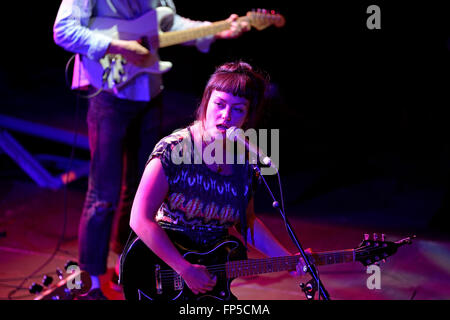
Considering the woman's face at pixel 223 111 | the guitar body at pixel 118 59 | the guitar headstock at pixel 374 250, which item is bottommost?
the guitar headstock at pixel 374 250

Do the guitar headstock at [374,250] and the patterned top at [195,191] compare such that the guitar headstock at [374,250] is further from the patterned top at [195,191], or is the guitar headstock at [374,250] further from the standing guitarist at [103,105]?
the standing guitarist at [103,105]

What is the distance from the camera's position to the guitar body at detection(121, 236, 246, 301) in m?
2.47

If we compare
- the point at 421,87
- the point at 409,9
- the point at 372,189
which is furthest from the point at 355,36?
the point at 372,189

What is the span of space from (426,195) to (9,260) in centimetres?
428

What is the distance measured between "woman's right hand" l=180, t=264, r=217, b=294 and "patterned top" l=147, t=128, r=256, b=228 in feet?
0.75

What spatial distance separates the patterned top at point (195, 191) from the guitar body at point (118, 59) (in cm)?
110

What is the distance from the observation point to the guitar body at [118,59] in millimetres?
3512

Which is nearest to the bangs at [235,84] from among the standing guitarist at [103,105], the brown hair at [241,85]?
the brown hair at [241,85]

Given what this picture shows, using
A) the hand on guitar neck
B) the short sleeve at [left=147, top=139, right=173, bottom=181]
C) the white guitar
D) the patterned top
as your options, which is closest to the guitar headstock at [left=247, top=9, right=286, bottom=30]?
the white guitar

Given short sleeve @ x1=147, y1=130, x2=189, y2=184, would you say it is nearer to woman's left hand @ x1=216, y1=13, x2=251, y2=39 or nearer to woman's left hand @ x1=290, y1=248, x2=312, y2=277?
woman's left hand @ x1=290, y1=248, x2=312, y2=277

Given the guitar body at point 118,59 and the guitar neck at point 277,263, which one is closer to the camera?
the guitar neck at point 277,263

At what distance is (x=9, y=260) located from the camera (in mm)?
4102

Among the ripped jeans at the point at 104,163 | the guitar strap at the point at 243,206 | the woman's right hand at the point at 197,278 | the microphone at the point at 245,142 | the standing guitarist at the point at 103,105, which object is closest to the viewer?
the microphone at the point at 245,142
